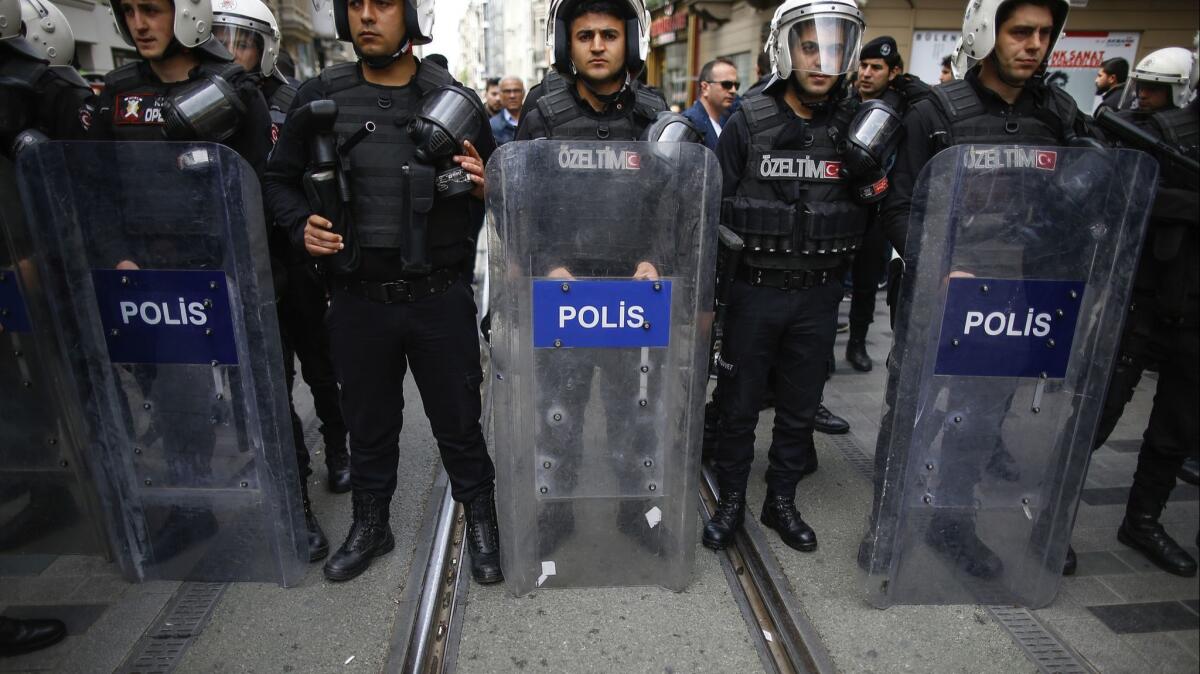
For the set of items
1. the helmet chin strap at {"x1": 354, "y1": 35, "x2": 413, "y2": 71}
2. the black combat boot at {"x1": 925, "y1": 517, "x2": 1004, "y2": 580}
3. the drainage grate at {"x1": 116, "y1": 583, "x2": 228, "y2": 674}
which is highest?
the helmet chin strap at {"x1": 354, "y1": 35, "x2": 413, "y2": 71}

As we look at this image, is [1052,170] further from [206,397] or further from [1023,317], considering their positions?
[206,397]

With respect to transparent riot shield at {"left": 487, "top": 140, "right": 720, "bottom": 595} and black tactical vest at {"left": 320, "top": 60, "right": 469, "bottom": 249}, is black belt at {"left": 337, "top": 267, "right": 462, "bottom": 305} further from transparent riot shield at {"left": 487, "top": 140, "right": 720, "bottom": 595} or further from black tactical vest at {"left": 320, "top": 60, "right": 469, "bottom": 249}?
Answer: transparent riot shield at {"left": 487, "top": 140, "right": 720, "bottom": 595}

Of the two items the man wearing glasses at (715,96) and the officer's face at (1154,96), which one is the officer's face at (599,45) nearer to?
the man wearing glasses at (715,96)

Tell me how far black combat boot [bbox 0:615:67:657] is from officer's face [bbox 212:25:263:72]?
2.53 metres

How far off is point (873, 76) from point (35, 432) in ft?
16.2

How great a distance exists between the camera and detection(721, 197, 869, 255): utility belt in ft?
8.70

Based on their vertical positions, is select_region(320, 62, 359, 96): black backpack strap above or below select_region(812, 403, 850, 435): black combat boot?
above

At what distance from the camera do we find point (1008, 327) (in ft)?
7.62

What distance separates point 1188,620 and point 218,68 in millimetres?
4289

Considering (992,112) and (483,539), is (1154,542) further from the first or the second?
(483,539)

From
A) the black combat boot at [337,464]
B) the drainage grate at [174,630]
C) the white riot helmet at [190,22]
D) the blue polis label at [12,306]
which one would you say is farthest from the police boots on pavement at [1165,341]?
the blue polis label at [12,306]

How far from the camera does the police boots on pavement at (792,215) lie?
2631 mm

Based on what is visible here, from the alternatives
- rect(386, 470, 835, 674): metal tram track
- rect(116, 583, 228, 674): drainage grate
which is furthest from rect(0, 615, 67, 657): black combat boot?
rect(386, 470, 835, 674): metal tram track

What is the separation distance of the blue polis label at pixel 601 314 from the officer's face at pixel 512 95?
18.4 feet
